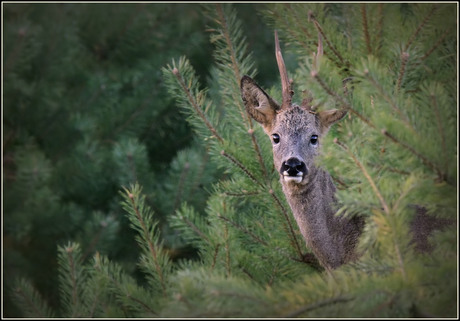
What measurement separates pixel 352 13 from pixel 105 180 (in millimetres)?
4243

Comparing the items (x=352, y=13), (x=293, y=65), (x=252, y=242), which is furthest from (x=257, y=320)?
(x=293, y=65)

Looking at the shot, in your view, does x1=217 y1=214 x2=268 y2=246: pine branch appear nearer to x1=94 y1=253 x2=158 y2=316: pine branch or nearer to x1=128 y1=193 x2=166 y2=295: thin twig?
x1=128 y1=193 x2=166 y2=295: thin twig

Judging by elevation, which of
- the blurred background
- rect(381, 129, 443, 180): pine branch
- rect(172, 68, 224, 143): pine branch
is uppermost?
rect(381, 129, 443, 180): pine branch

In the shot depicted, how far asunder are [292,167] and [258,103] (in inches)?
19.6

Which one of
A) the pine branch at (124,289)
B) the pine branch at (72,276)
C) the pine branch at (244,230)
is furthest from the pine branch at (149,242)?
the pine branch at (72,276)

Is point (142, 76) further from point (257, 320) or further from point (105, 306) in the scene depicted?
point (257, 320)

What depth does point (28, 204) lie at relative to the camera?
7184mm

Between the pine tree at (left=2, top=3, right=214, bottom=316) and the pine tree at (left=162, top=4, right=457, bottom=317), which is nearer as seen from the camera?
the pine tree at (left=162, top=4, right=457, bottom=317)

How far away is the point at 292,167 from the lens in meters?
3.97

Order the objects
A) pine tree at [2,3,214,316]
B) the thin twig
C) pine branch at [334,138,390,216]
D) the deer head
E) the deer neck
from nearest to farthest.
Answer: pine branch at [334,138,390,216] → the thin twig → the deer neck → the deer head → pine tree at [2,3,214,316]

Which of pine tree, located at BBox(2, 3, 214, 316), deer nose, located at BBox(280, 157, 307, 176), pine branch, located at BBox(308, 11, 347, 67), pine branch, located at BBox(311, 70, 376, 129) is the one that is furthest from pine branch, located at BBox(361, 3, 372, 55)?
pine tree, located at BBox(2, 3, 214, 316)

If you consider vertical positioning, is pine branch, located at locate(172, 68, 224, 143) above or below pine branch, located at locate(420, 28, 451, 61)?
below

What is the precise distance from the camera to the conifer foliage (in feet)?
7.32

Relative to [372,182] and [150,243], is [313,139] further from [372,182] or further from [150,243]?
[372,182]
